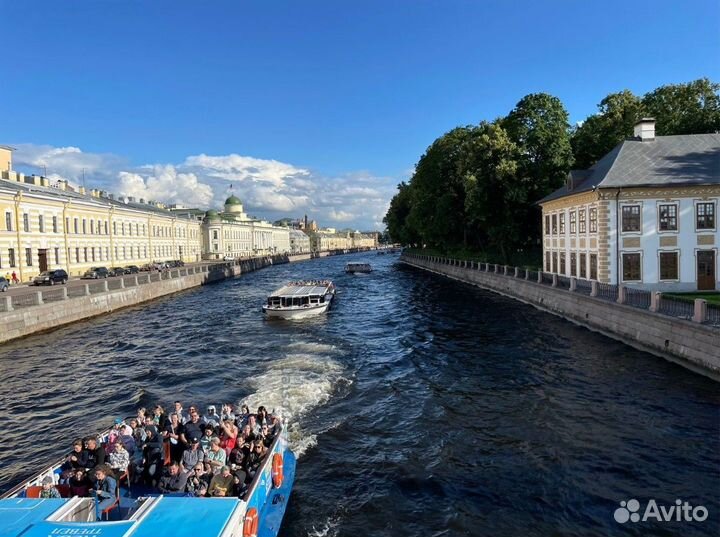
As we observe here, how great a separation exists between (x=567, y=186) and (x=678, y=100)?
21456 millimetres

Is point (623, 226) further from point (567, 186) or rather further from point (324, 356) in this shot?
point (324, 356)

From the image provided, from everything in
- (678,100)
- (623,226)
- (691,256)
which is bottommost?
(691,256)

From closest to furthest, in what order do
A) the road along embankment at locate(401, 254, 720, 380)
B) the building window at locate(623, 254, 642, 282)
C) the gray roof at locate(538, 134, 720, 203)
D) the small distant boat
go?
the road along embankment at locate(401, 254, 720, 380), the gray roof at locate(538, 134, 720, 203), the building window at locate(623, 254, 642, 282), the small distant boat

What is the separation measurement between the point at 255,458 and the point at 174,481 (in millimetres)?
1767

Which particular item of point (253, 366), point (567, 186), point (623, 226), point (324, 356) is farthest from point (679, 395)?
point (567, 186)

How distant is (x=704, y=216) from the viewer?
1355 inches

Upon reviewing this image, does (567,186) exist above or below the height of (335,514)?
above

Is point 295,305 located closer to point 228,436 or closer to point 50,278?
point 50,278

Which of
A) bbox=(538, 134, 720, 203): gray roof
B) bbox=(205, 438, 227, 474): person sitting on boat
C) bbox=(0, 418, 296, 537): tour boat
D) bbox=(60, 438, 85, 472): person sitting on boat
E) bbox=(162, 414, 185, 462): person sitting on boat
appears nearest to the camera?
bbox=(0, 418, 296, 537): tour boat

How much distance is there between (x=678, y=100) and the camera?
2090 inches

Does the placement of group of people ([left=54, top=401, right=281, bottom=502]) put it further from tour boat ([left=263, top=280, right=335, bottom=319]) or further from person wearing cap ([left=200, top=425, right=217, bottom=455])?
tour boat ([left=263, top=280, right=335, bottom=319])

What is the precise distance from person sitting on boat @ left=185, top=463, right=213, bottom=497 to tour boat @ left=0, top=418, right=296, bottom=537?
907 millimetres

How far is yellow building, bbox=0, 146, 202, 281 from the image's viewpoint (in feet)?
162

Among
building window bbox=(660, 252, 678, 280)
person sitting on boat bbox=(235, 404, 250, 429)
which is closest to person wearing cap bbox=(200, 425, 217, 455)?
person sitting on boat bbox=(235, 404, 250, 429)
